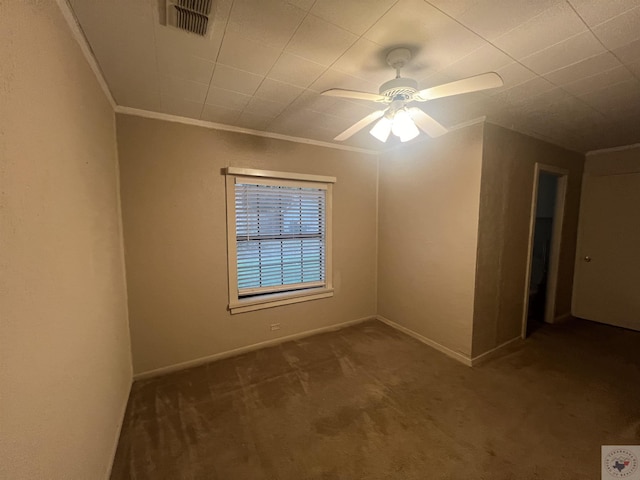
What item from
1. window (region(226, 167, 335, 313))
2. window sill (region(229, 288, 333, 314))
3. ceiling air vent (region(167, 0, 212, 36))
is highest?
ceiling air vent (region(167, 0, 212, 36))

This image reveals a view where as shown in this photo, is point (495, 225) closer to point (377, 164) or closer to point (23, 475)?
point (377, 164)

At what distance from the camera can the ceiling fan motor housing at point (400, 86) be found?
4.66 feet

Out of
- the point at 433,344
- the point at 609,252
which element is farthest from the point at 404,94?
the point at 609,252

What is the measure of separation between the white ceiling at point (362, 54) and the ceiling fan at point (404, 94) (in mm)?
157

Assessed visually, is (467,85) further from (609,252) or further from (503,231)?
(609,252)

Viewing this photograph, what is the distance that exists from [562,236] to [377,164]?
8.64 ft

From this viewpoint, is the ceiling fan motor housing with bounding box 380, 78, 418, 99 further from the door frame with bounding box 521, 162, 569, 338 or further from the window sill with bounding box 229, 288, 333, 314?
the door frame with bounding box 521, 162, 569, 338

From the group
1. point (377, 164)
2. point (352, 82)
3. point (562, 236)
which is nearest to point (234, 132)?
point (352, 82)

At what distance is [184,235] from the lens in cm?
241

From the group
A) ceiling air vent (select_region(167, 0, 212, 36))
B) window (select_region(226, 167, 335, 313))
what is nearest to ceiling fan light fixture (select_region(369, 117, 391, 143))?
ceiling air vent (select_region(167, 0, 212, 36))

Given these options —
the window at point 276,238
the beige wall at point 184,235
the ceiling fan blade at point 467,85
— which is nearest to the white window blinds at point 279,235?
the window at point 276,238

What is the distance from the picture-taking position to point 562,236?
11.1 ft

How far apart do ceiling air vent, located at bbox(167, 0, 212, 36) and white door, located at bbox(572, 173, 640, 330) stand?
4.81 meters

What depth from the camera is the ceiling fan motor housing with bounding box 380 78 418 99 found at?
1.42m
